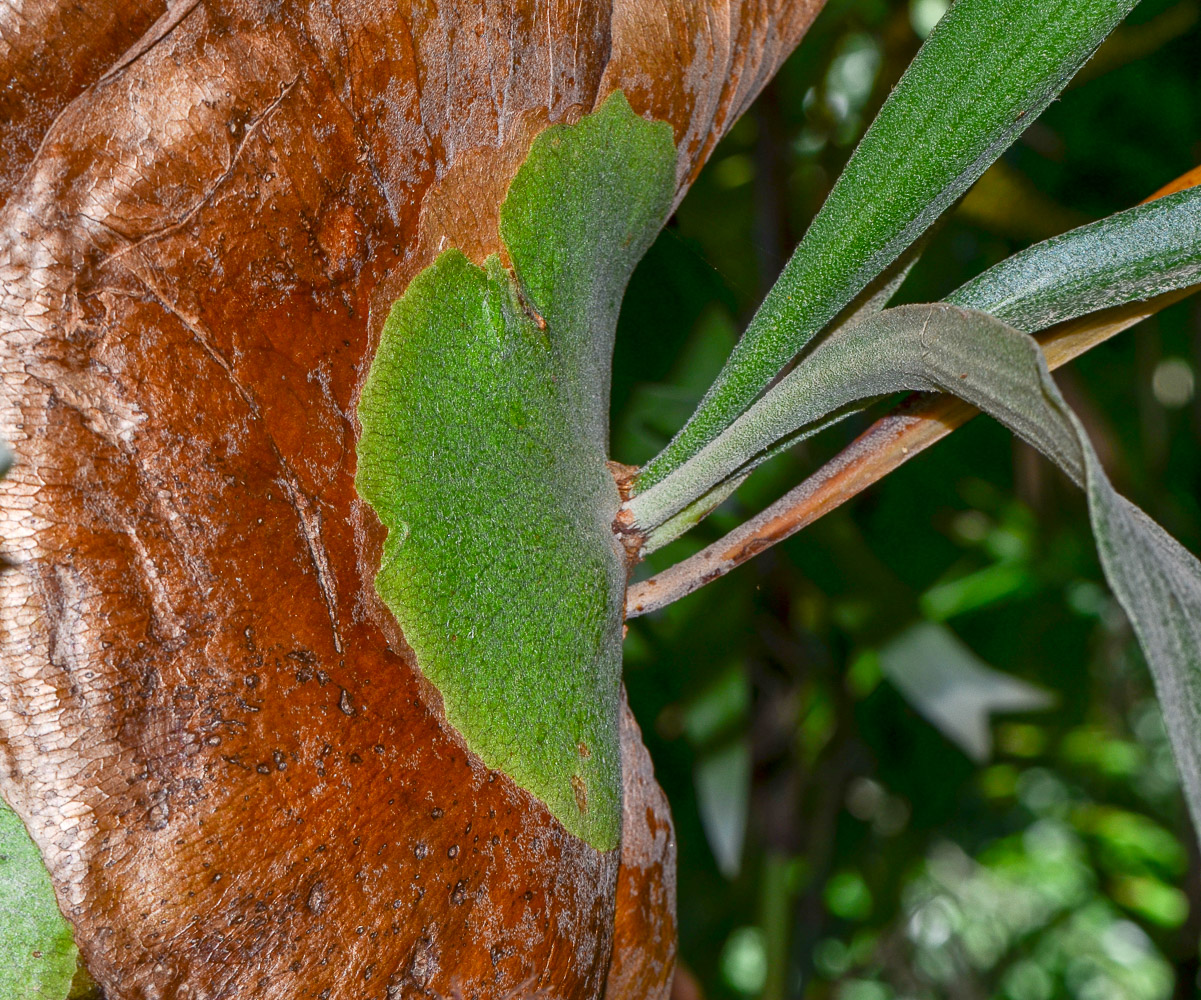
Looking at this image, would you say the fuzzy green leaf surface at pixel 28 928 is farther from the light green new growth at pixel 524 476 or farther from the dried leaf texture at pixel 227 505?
the light green new growth at pixel 524 476

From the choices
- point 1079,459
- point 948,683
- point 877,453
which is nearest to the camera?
point 1079,459

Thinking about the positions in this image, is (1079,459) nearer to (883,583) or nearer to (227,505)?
(227,505)

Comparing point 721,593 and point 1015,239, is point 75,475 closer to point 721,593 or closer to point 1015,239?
point 721,593

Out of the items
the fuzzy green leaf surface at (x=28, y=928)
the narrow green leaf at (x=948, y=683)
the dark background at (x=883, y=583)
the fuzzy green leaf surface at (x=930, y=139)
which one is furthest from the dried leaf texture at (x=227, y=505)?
the narrow green leaf at (x=948, y=683)

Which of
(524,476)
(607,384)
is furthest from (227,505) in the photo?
(607,384)

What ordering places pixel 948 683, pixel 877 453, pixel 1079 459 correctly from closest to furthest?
pixel 1079 459
pixel 877 453
pixel 948 683
